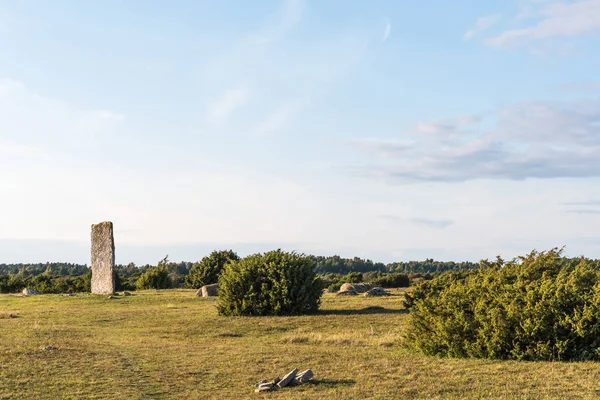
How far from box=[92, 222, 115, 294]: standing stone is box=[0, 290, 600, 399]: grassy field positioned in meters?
13.8

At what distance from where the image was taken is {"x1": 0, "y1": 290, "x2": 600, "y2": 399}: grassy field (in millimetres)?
10906

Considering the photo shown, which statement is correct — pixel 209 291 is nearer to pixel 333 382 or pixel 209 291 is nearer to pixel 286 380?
pixel 333 382

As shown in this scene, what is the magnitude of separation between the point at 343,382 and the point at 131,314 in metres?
16.0

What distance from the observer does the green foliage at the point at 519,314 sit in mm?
13516

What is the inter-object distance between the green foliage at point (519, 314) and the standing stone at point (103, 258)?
2609 centimetres

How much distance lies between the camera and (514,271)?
15.6 metres

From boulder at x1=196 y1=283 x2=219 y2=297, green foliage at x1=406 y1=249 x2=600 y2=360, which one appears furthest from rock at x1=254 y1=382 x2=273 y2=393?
boulder at x1=196 y1=283 x2=219 y2=297

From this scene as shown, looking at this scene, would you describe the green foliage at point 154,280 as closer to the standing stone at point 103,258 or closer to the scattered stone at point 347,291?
the standing stone at point 103,258

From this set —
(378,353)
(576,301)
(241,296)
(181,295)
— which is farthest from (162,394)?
(181,295)

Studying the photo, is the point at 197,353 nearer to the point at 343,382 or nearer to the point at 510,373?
the point at 343,382

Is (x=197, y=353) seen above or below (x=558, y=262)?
below

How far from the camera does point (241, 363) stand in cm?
1391

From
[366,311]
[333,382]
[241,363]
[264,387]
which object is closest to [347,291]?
[366,311]

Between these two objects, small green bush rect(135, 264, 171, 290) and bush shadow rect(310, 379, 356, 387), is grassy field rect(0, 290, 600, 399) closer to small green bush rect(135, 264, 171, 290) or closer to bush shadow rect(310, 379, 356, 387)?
bush shadow rect(310, 379, 356, 387)
